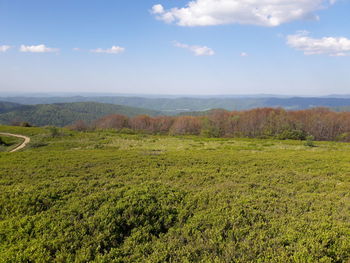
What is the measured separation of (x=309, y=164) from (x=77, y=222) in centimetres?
1335

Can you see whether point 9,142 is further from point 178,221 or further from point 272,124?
point 272,124

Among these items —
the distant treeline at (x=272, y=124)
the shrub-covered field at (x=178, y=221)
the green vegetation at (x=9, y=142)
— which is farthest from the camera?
the distant treeline at (x=272, y=124)

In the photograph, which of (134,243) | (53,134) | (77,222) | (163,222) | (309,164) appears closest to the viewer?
(134,243)

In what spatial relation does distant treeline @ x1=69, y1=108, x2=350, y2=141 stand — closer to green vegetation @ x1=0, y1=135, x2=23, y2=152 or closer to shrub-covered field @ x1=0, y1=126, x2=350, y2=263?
green vegetation @ x1=0, y1=135, x2=23, y2=152

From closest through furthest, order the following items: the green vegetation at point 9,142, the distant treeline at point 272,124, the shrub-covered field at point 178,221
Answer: the shrub-covered field at point 178,221 → the green vegetation at point 9,142 → the distant treeline at point 272,124

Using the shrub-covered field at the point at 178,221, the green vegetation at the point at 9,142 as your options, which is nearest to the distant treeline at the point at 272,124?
the green vegetation at the point at 9,142

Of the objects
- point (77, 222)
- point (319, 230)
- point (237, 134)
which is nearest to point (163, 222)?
point (77, 222)

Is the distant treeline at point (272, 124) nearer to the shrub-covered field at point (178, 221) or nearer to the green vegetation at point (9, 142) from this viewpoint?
the green vegetation at point (9, 142)

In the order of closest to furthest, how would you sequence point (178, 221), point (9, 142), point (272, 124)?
point (178, 221) < point (9, 142) < point (272, 124)

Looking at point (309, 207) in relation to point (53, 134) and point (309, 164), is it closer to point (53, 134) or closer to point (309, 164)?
point (309, 164)

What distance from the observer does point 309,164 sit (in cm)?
1299

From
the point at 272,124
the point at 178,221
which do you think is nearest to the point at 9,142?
the point at 178,221

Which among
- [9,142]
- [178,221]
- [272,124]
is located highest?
[178,221]

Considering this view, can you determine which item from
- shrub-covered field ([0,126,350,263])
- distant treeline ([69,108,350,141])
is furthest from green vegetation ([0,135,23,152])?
distant treeline ([69,108,350,141])
